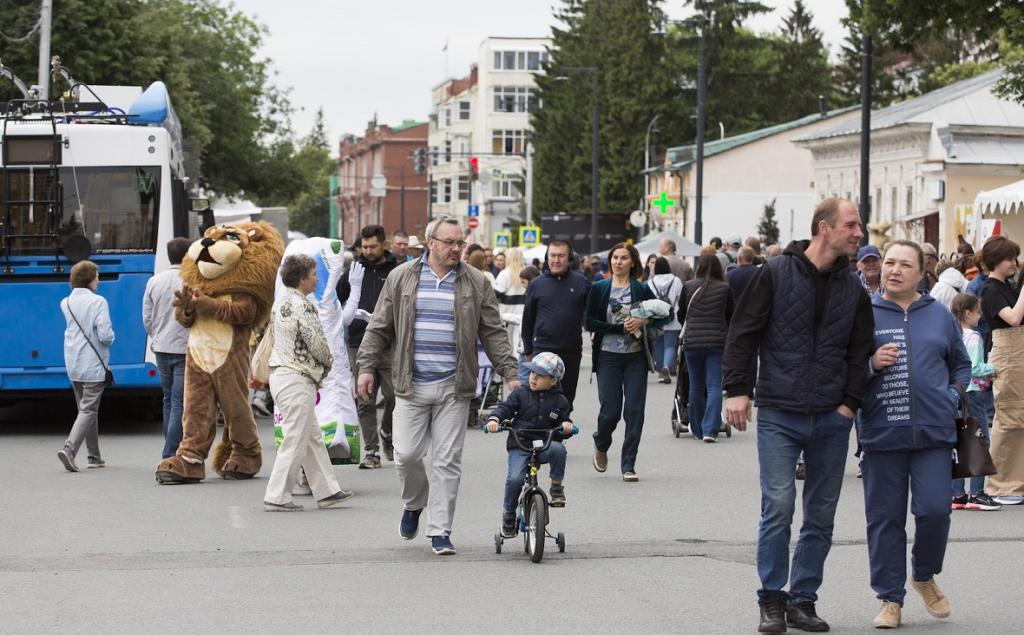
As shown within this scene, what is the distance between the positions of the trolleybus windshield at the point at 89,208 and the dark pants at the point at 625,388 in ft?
20.7

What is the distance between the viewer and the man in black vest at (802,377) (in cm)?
762

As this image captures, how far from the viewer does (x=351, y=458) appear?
13086mm

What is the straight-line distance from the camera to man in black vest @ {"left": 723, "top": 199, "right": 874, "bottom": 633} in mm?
7617

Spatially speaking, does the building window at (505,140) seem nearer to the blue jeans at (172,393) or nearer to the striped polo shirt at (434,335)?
the blue jeans at (172,393)

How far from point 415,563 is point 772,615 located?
2632 mm

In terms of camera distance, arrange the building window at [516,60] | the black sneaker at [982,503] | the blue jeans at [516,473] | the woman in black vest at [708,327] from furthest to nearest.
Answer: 1. the building window at [516,60]
2. the woman in black vest at [708,327]
3. the black sneaker at [982,503]
4. the blue jeans at [516,473]

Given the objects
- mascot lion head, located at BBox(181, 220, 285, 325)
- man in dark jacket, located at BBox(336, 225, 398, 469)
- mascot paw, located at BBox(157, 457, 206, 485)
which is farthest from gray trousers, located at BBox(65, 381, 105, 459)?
man in dark jacket, located at BBox(336, 225, 398, 469)

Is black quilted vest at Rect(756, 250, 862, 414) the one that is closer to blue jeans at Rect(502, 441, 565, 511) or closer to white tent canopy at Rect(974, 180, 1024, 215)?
blue jeans at Rect(502, 441, 565, 511)

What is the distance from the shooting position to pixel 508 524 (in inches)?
393

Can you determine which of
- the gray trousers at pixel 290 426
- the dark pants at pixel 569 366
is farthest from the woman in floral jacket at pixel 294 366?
the dark pants at pixel 569 366

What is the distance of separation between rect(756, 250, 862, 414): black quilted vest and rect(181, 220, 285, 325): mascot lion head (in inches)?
268

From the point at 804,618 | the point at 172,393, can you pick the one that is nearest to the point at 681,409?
the point at 172,393

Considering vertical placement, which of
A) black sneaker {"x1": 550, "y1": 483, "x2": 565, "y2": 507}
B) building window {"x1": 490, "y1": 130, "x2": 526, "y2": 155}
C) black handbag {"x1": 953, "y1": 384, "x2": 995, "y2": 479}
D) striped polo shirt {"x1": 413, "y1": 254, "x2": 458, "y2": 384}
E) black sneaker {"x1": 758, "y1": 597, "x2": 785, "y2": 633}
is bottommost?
black sneaker {"x1": 550, "y1": 483, "x2": 565, "y2": 507}

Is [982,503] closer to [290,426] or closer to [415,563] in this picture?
[415,563]
